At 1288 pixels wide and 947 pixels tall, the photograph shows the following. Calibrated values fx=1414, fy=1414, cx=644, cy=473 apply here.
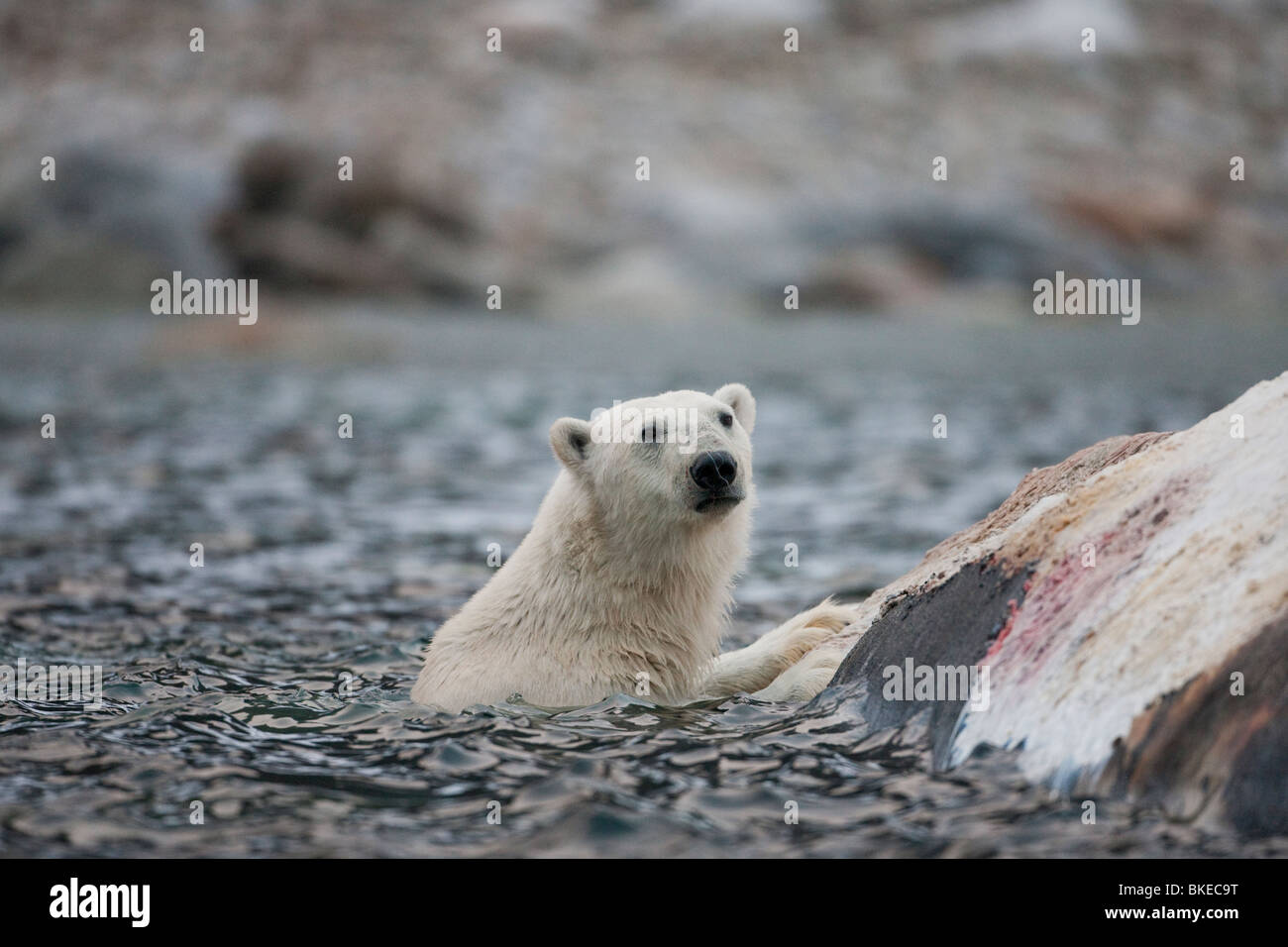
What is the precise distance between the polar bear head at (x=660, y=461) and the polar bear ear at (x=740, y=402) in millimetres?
368

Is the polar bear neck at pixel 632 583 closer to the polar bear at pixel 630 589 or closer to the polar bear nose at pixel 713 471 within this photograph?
the polar bear at pixel 630 589

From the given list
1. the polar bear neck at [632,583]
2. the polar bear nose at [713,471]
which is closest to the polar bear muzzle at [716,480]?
the polar bear nose at [713,471]

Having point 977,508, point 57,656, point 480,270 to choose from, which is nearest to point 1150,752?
point 57,656

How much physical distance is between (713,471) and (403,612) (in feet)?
13.2

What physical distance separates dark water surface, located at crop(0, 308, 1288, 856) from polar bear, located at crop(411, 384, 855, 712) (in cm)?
23

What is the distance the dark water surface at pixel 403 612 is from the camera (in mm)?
4902

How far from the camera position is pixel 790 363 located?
121 feet

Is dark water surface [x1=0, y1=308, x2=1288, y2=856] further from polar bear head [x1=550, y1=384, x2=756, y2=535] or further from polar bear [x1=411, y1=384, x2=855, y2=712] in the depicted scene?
polar bear head [x1=550, y1=384, x2=756, y2=535]

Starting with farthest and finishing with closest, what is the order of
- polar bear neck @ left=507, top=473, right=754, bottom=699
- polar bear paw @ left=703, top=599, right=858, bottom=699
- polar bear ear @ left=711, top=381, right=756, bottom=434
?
polar bear ear @ left=711, top=381, right=756, bottom=434 < polar bear paw @ left=703, top=599, right=858, bottom=699 < polar bear neck @ left=507, top=473, right=754, bottom=699

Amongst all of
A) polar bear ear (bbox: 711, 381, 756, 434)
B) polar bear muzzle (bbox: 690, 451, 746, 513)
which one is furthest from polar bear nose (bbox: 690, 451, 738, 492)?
polar bear ear (bbox: 711, 381, 756, 434)

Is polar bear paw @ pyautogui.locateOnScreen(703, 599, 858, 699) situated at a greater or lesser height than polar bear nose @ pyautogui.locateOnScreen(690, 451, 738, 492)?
lesser

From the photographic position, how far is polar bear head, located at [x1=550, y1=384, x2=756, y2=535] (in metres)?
6.35

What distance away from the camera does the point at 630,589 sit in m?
6.71

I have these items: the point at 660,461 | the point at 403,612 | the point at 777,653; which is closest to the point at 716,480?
the point at 660,461
